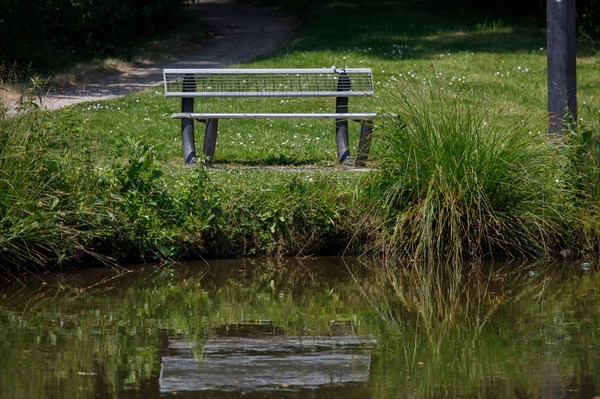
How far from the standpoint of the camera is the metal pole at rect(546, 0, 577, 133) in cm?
966

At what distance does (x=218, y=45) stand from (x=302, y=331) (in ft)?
51.9

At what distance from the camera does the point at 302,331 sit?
6797 millimetres

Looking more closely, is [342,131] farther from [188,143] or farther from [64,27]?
[64,27]

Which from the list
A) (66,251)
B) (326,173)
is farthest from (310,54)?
(66,251)

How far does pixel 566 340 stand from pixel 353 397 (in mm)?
1729

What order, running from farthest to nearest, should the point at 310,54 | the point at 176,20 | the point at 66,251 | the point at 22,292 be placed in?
the point at 176,20 → the point at 310,54 → the point at 66,251 → the point at 22,292

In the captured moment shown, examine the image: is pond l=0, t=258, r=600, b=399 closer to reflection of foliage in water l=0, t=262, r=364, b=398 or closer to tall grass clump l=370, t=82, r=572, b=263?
reflection of foliage in water l=0, t=262, r=364, b=398

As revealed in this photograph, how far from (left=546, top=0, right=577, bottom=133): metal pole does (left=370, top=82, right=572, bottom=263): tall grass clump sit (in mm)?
732

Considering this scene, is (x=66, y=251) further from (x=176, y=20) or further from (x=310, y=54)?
(x=176, y=20)

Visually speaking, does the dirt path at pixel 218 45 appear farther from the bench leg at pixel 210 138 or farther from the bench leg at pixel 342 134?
the bench leg at pixel 342 134

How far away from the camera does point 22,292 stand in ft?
25.7

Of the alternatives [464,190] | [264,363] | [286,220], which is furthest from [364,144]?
[264,363]

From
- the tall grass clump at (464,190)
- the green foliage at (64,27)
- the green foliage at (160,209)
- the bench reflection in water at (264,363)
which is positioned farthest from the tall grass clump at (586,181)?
the green foliage at (64,27)

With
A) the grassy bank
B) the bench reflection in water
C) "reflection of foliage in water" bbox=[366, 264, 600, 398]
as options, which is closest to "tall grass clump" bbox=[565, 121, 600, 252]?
the grassy bank
